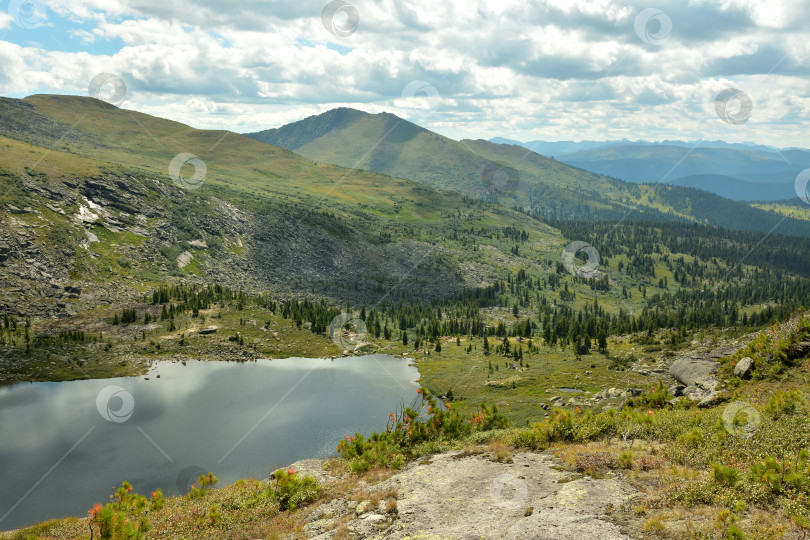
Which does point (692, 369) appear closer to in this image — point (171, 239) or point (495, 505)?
point (495, 505)

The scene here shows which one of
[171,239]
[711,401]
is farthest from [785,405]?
[171,239]

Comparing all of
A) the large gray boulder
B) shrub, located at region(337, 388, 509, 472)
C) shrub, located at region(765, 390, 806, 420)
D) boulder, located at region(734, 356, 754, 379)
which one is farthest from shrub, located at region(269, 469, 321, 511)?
the large gray boulder

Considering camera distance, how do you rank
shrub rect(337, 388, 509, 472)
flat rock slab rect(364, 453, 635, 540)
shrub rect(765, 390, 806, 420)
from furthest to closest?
1. shrub rect(337, 388, 509, 472)
2. shrub rect(765, 390, 806, 420)
3. flat rock slab rect(364, 453, 635, 540)

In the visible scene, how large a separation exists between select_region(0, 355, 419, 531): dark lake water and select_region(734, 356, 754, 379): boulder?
42.6 m

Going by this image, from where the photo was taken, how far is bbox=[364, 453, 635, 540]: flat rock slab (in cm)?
1609

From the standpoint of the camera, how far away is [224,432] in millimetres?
61438

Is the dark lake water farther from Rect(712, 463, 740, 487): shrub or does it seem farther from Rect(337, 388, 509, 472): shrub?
Rect(712, 463, 740, 487): shrub

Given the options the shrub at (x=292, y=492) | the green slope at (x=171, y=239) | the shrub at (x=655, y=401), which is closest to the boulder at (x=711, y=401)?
the shrub at (x=655, y=401)

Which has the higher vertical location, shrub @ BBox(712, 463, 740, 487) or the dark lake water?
shrub @ BBox(712, 463, 740, 487)

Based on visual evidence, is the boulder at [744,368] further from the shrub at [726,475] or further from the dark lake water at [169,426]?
the dark lake water at [169,426]

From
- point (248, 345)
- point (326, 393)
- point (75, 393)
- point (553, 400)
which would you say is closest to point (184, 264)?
point (248, 345)

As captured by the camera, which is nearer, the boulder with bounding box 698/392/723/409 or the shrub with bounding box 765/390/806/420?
the shrub with bounding box 765/390/806/420

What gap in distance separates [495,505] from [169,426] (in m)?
57.5

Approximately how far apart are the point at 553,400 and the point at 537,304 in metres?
134
